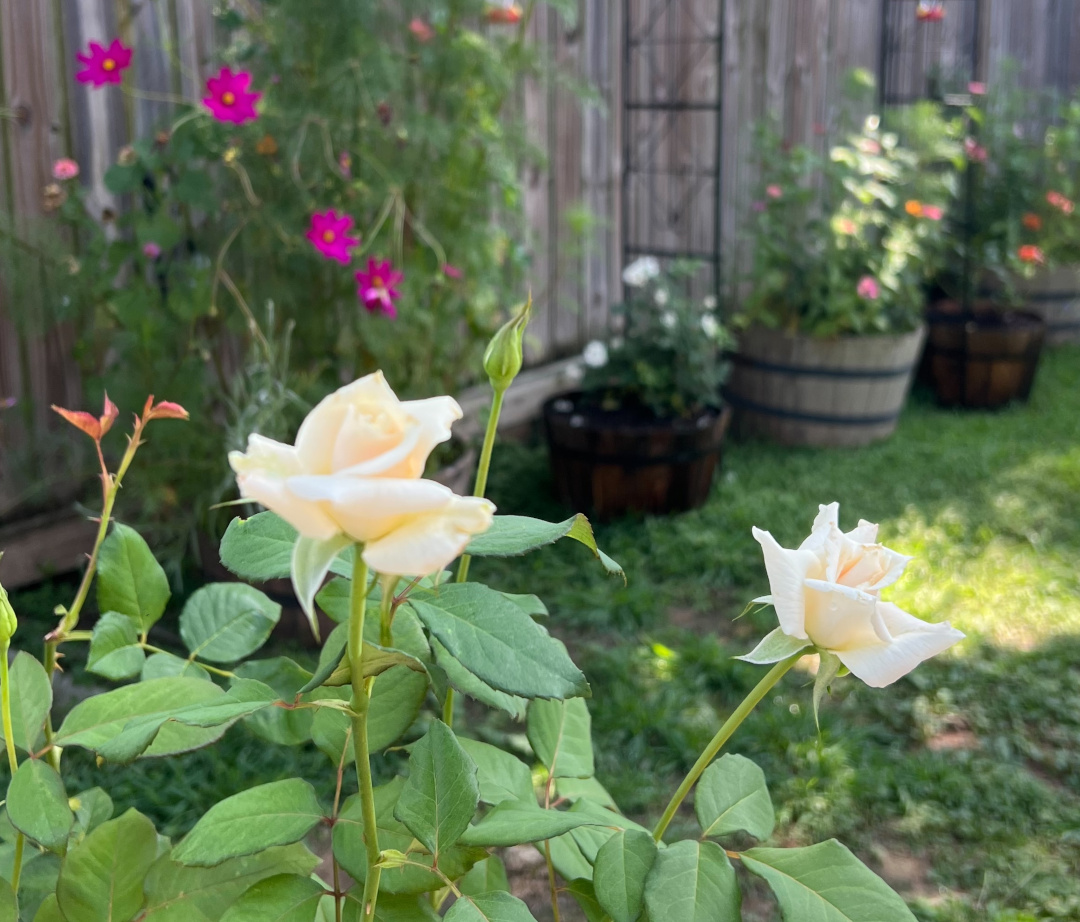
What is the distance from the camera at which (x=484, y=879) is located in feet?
2.51

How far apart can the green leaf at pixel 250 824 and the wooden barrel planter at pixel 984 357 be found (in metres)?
4.43

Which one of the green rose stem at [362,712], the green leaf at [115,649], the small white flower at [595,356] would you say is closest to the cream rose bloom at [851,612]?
the green rose stem at [362,712]

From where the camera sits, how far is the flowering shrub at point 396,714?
473 mm

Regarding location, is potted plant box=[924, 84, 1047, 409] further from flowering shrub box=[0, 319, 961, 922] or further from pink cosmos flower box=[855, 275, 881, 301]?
flowering shrub box=[0, 319, 961, 922]

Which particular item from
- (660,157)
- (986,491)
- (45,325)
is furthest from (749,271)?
(45,325)

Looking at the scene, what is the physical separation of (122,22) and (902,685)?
2.30 m

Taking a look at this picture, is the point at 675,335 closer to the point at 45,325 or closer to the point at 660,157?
the point at 660,157

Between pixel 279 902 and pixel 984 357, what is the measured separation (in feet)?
14.7

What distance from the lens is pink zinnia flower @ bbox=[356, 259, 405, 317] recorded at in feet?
8.14

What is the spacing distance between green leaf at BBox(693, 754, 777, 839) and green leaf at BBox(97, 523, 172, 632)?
0.40 m

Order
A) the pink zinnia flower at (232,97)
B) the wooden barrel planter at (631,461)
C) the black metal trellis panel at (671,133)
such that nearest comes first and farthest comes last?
1. the pink zinnia flower at (232,97)
2. the wooden barrel planter at (631,461)
3. the black metal trellis panel at (671,133)

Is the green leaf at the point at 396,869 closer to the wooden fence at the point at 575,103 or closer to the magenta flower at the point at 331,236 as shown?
the magenta flower at the point at 331,236

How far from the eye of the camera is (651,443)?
3287 millimetres

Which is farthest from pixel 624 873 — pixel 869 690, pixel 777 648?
pixel 869 690
